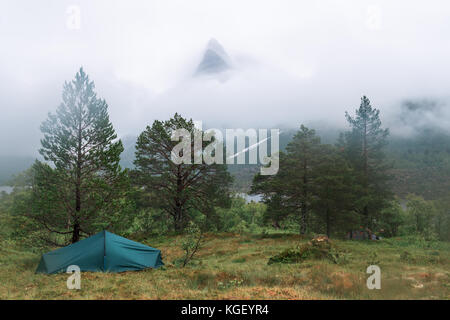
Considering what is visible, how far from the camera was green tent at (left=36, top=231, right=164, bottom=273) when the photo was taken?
37.0ft

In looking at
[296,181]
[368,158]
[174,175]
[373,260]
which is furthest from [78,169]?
[368,158]

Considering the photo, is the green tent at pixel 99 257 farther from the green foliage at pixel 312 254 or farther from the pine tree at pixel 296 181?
the pine tree at pixel 296 181

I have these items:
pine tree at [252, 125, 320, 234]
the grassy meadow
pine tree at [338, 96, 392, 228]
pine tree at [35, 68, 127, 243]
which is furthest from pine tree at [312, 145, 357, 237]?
pine tree at [35, 68, 127, 243]

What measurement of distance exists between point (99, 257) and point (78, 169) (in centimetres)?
709

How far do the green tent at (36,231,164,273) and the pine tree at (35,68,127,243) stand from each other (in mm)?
3878

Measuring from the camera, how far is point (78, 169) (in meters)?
15.7

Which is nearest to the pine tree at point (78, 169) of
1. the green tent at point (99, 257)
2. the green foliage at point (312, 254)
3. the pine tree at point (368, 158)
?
the green tent at point (99, 257)

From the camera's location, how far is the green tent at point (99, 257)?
444 inches

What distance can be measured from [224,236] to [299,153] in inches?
467

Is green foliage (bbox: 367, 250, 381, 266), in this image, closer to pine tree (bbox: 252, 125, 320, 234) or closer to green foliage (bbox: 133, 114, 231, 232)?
pine tree (bbox: 252, 125, 320, 234)

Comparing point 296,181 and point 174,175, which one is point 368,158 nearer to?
point 296,181

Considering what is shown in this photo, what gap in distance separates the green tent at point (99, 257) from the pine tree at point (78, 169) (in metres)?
3.88

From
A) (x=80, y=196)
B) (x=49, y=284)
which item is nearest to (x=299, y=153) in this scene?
(x=80, y=196)

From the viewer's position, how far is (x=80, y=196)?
15.7m
